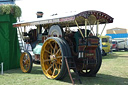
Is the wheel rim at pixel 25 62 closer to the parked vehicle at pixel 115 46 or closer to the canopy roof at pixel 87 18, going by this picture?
the canopy roof at pixel 87 18

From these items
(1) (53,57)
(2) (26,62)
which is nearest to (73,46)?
(1) (53,57)

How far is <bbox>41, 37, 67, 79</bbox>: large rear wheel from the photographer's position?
6.88 metres

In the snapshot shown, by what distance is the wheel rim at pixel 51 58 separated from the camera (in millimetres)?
7398

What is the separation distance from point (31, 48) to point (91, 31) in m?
3.13

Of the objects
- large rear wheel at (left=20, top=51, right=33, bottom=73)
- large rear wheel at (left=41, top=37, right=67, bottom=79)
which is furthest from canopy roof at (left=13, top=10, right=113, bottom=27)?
large rear wheel at (left=20, top=51, right=33, bottom=73)

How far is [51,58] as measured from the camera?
755 cm

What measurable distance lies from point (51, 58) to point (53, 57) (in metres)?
0.11

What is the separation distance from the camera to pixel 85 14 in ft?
22.4

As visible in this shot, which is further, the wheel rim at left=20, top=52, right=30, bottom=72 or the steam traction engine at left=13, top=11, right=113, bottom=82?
the wheel rim at left=20, top=52, right=30, bottom=72

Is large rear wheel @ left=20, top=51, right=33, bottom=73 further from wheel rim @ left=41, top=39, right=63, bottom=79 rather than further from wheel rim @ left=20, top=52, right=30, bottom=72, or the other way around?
wheel rim @ left=41, top=39, right=63, bottom=79

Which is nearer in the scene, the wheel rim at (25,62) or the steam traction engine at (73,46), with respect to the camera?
the steam traction engine at (73,46)

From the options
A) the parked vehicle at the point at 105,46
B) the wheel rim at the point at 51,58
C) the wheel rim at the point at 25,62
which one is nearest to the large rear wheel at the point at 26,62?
the wheel rim at the point at 25,62

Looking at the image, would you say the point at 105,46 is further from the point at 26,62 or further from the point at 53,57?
the point at 53,57

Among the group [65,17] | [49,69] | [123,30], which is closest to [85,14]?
[65,17]
